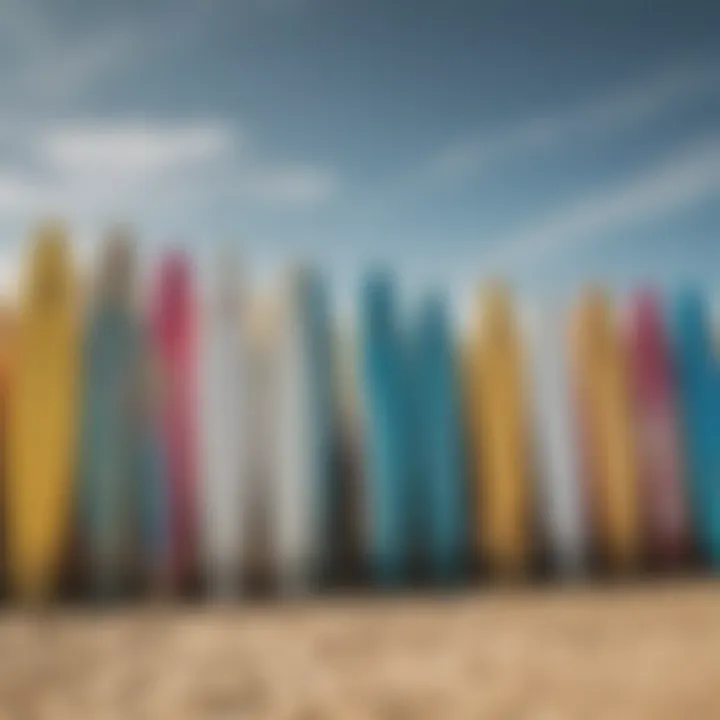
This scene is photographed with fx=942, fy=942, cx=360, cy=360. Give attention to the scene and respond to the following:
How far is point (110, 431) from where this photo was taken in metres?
3.40

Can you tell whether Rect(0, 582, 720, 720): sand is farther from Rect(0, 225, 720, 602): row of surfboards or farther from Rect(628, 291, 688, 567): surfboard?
Rect(628, 291, 688, 567): surfboard

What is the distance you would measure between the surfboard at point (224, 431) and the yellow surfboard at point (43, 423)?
0.48 m

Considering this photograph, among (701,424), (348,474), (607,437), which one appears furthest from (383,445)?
(701,424)

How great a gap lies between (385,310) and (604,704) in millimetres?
2020

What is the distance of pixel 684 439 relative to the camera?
4016mm

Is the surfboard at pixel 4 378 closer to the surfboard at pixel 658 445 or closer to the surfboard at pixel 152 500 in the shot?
the surfboard at pixel 152 500

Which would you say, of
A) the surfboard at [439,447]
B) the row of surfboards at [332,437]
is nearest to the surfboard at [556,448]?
the row of surfboards at [332,437]

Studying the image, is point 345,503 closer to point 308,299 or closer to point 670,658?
point 308,299

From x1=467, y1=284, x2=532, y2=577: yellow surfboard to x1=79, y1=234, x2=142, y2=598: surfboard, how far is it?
4.43 feet

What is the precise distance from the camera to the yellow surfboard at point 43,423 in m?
3.34

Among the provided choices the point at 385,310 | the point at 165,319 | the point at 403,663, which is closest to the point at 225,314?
the point at 165,319

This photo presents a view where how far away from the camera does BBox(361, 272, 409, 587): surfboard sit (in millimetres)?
3631

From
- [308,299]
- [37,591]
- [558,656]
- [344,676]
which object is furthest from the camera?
[308,299]

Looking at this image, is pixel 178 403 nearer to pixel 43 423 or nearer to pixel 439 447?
pixel 43 423
